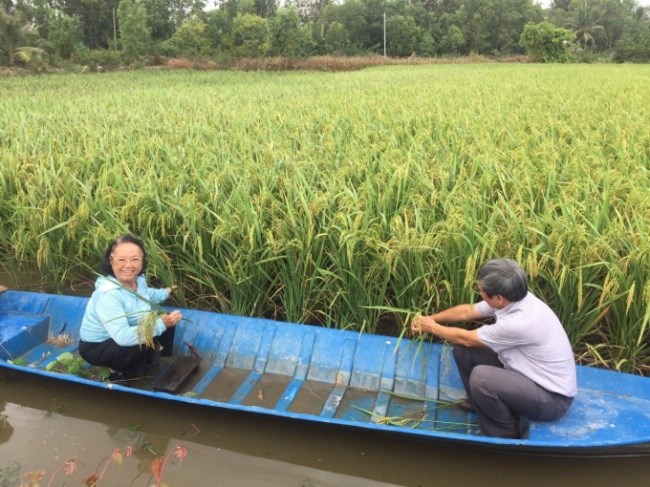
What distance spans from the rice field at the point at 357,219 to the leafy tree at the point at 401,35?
122ft

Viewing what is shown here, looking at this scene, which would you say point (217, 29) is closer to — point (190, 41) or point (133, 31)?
point (190, 41)

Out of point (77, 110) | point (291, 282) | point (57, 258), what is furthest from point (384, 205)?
point (77, 110)

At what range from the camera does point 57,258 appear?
3.36 meters

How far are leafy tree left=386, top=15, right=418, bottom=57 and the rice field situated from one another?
122 ft

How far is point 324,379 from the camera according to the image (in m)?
2.51

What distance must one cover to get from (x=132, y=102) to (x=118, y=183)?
18.3 ft

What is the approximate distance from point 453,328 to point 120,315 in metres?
1.50

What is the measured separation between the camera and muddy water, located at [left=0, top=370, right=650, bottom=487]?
6.49 ft

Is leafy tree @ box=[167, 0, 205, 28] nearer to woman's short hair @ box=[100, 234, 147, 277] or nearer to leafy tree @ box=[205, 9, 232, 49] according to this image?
leafy tree @ box=[205, 9, 232, 49]

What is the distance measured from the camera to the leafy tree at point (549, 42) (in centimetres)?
3106

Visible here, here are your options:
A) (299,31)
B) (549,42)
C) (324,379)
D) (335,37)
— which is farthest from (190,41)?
(324,379)

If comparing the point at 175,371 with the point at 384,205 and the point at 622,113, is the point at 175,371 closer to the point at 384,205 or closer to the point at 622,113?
the point at 384,205

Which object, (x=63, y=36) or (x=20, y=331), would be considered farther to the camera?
(x=63, y=36)

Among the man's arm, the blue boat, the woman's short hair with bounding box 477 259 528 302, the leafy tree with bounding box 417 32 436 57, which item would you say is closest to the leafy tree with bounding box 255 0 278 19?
the leafy tree with bounding box 417 32 436 57
